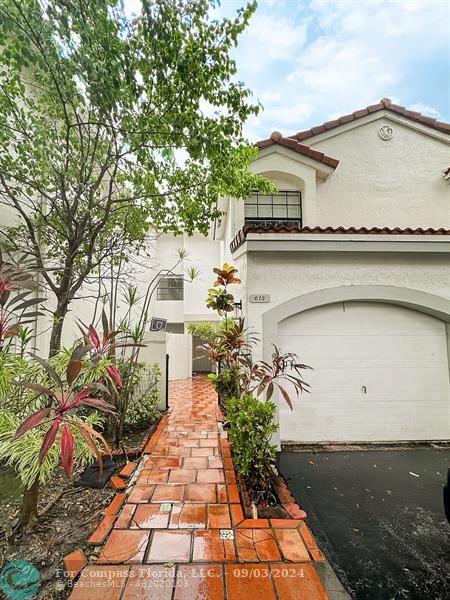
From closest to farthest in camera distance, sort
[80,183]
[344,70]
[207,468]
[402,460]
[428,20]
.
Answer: [207,468]
[80,183]
[402,460]
[428,20]
[344,70]

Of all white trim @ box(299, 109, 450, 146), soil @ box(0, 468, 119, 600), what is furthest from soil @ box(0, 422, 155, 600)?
white trim @ box(299, 109, 450, 146)

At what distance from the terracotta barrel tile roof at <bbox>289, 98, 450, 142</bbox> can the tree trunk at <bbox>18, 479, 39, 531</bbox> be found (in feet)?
37.0

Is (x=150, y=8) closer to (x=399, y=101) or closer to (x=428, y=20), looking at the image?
(x=428, y=20)

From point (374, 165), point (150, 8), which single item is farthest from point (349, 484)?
point (374, 165)

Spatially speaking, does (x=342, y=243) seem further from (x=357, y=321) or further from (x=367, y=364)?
(x=367, y=364)

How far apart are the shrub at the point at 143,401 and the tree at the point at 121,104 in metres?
2.43

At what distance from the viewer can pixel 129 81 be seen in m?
4.08

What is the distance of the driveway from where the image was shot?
274cm

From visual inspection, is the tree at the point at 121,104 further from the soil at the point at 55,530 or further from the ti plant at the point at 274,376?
the ti plant at the point at 274,376

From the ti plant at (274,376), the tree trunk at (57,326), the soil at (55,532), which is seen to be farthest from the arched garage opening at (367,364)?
the tree trunk at (57,326)

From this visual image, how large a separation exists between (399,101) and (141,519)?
46.9ft

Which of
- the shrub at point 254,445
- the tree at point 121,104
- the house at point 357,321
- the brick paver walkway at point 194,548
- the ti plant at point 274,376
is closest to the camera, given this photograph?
the brick paver walkway at point 194,548

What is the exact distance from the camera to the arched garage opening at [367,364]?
6.05 m

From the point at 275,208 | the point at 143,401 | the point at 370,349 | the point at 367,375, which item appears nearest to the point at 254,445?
the point at 143,401
